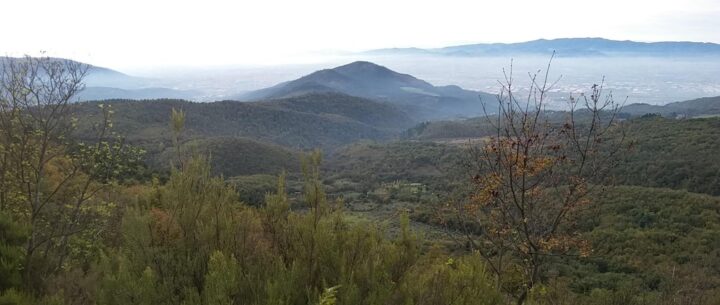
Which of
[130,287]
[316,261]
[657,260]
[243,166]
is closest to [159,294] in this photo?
[130,287]

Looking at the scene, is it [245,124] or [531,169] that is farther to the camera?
[245,124]

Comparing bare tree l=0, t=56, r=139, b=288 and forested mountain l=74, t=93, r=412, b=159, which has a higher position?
bare tree l=0, t=56, r=139, b=288

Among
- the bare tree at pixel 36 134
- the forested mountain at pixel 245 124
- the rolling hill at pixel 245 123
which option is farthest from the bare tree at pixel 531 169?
the forested mountain at pixel 245 124

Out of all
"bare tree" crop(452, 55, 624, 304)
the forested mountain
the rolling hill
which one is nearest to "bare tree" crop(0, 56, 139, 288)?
"bare tree" crop(452, 55, 624, 304)

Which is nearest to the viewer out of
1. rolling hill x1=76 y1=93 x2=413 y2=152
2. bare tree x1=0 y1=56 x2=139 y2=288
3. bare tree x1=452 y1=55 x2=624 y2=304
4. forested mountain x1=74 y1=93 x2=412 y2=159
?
bare tree x1=452 y1=55 x2=624 y2=304

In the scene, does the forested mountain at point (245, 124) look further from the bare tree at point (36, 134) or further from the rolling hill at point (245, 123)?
the bare tree at point (36, 134)

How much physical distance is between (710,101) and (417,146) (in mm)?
142340

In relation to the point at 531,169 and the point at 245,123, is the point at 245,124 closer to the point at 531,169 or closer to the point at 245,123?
the point at 245,123

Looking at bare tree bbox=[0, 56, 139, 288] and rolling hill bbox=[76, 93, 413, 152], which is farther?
rolling hill bbox=[76, 93, 413, 152]

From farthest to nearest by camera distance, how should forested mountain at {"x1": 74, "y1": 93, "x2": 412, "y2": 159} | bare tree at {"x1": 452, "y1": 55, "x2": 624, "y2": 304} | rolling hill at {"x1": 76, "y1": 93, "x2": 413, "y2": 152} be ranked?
rolling hill at {"x1": 76, "y1": 93, "x2": 413, "y2": 152}
forested mountain at {"x1": 74, "y1": 93, "x2": 412, "y2": 159}
bare tree at {"x1": 452, "y1": 55, "x2": 624, "y2": 304}

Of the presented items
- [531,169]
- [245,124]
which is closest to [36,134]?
[531,169]

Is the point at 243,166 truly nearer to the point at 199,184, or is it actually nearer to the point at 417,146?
the point at 417,146

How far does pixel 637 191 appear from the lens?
136ft

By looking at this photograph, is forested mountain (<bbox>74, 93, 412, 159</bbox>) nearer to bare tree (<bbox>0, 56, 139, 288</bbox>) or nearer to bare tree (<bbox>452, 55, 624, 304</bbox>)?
bare tree (<bbox>0, 56, 139, 288</bbox>)
